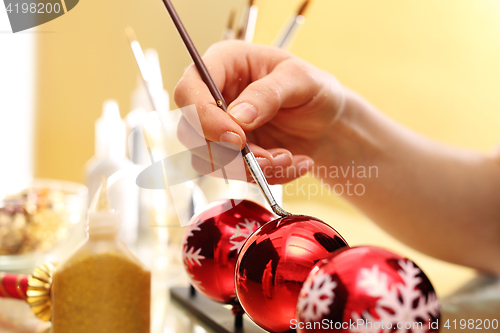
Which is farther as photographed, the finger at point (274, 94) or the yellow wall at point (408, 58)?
the yellow wall at point (408, 58)

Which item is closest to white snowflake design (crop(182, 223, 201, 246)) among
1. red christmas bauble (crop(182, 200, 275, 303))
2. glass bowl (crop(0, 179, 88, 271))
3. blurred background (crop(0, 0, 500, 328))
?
red christmas bauble (crop(182, 200, 275, 303))

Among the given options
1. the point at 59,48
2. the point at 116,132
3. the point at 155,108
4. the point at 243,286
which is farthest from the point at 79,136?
the point at 243,286

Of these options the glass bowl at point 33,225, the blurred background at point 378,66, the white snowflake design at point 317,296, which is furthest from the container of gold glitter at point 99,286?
the blurred background at point 378,66

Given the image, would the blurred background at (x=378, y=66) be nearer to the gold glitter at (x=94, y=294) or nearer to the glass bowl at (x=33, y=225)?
the glass bowl at (x=33, y=225)

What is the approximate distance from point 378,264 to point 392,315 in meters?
0.02

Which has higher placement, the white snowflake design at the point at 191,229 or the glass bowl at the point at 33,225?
the white snowflake design at the point at 191,229

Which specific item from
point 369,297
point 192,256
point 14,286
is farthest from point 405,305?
point 14,286

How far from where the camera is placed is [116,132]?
51 centimetres

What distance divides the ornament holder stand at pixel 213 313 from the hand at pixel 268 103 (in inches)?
3.7

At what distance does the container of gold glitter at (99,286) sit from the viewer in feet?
0.64

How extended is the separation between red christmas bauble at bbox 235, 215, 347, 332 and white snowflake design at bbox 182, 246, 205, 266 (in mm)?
52

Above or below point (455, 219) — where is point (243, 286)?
above

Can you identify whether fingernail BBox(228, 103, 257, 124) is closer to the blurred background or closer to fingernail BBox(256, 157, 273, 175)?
fingernail BBox(256, 157, 273, 175)

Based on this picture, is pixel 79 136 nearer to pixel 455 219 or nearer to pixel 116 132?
pixel 116 132
